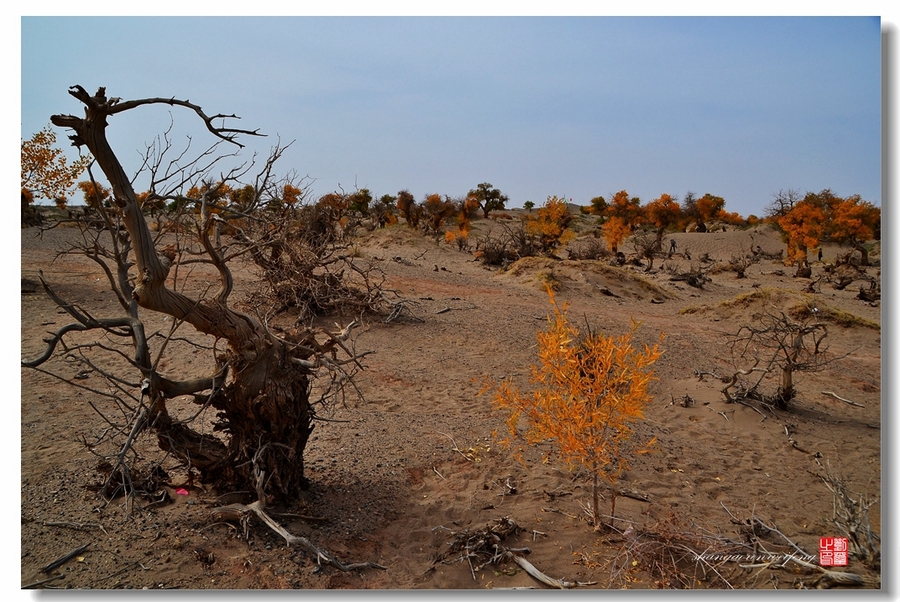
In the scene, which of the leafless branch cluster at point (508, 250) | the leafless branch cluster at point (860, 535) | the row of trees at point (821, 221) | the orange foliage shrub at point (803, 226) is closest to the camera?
the leafless branch cluster at point (860, 535)

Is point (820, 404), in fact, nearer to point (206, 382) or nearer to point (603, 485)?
point (603, 485)

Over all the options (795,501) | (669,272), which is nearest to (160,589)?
(795,501)

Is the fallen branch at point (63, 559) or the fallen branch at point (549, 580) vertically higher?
the fallen branch at point (63, 559)

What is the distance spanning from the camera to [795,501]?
4.37 metres

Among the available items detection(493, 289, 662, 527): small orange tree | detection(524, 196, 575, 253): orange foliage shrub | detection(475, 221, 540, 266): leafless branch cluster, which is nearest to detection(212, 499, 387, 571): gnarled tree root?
detection(493, 289, 662, 527): small orange tree

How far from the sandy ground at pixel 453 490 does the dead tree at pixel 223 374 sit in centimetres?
32

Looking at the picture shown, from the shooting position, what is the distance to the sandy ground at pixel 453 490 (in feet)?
11.0

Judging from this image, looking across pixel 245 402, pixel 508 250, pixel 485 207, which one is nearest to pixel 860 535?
pixel 245 402

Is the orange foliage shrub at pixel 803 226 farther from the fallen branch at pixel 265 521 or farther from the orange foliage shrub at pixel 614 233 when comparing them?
the fallen branch at pixel 265 521

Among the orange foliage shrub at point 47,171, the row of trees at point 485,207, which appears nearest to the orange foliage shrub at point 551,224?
the row of trees at point 485,207

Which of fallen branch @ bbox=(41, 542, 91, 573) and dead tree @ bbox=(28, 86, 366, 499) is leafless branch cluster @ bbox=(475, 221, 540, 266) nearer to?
dead tree @ bbox=(28, 86, 366, 499)

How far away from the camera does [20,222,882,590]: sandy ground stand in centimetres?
335

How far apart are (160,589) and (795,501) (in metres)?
4.24

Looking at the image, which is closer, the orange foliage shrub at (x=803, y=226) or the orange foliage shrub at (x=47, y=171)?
the orange foliage shrub at (x=47, y=171)
